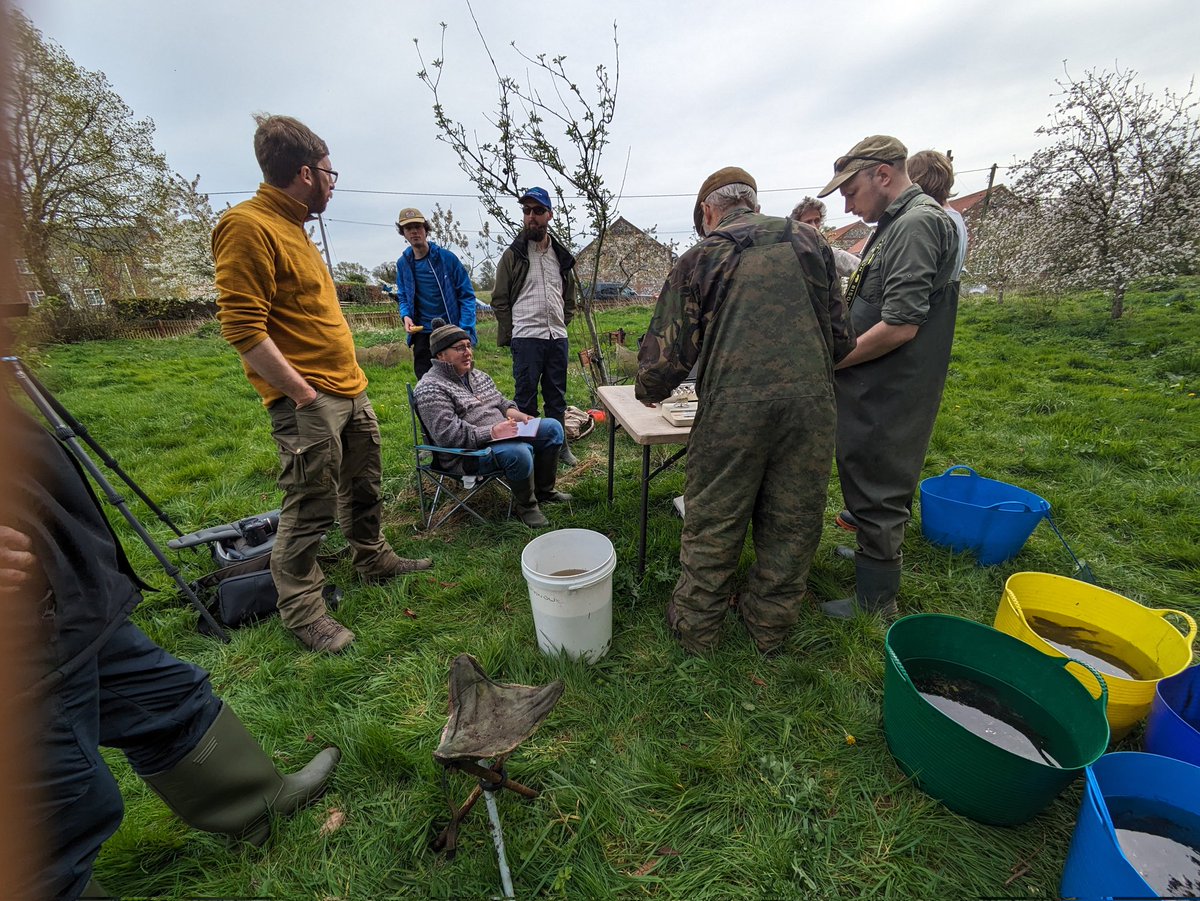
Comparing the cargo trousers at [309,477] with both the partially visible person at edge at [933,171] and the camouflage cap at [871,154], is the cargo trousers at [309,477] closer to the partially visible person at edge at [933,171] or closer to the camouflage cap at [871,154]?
the camouflage cap at [871,154]

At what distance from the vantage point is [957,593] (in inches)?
106

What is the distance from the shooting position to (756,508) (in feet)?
7.50

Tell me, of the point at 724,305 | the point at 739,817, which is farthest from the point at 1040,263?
the point at 739,817

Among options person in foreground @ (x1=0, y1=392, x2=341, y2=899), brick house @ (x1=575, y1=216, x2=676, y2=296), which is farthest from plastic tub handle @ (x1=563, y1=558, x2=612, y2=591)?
brick house @ (x1=575, y1=216, x2=676, y2=296)

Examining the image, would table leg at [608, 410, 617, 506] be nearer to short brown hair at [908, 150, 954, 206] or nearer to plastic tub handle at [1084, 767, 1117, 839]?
short brown hair at [908, 150, 954, 206]

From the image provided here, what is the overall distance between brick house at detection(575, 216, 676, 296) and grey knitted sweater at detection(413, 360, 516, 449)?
2.11 meters

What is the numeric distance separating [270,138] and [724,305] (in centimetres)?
212

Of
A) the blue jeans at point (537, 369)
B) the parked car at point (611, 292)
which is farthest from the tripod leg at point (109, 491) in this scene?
the parked car at point (611, 292)

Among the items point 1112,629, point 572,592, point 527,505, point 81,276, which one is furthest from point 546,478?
point 1112,629

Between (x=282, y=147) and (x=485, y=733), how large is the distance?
2.56 metres

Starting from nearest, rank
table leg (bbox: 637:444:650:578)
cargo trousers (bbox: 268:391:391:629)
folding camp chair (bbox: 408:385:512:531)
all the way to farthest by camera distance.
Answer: cargo trousers (bbox: 268:391:391:629)
table leg (bbox: 637:444:650:578)
folding camp chair (bbox: 408:385:512:531)

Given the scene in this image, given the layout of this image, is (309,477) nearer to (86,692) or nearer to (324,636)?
(324,636)

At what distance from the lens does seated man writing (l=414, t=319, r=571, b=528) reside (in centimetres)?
343

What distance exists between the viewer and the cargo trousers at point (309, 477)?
2299 millimetres
